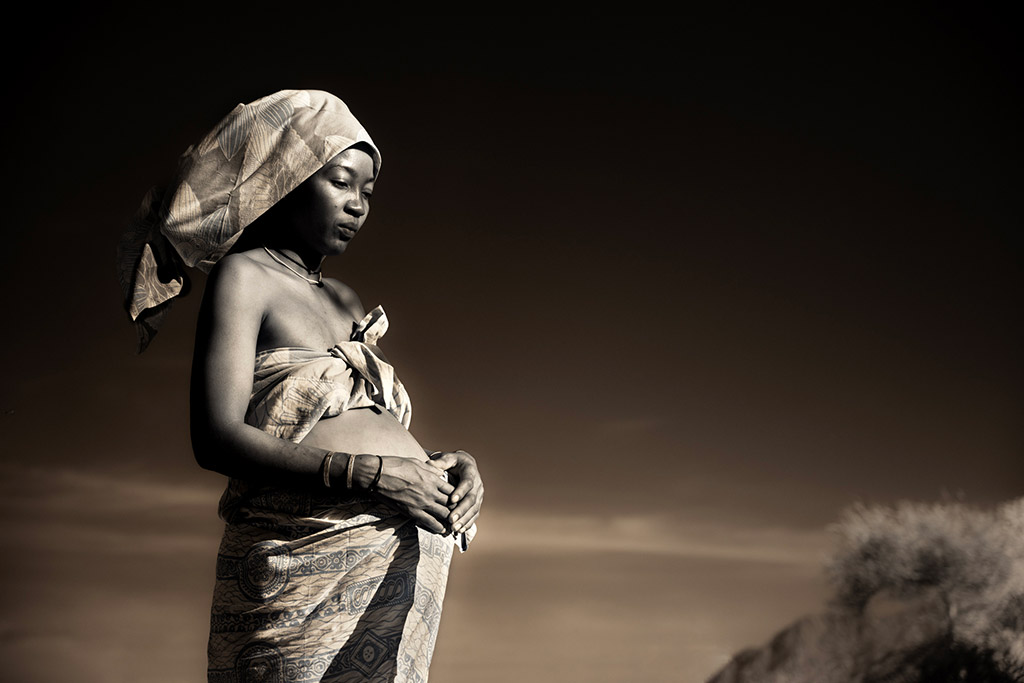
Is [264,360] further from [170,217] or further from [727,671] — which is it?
[727,671]

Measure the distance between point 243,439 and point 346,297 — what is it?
42cm

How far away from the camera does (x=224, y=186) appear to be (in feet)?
4.82

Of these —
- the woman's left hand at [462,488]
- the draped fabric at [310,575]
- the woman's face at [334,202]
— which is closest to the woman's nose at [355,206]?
the woman's face at [334,202]

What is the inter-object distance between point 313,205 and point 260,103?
0.18 meters

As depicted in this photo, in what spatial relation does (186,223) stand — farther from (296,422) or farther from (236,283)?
(296,422)

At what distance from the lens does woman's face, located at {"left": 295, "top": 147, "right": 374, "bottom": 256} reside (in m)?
1.49

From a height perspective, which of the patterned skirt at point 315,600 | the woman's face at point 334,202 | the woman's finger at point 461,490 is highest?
the woman's face at point 334,202

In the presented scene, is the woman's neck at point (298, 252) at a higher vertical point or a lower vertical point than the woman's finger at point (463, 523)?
higher

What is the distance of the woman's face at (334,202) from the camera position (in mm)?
1491

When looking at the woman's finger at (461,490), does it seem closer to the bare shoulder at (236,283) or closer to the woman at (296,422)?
the woman at (296,422)

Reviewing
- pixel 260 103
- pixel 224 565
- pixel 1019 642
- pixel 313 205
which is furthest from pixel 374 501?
pixel 1019 642

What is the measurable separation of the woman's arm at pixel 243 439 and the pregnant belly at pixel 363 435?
68 mm

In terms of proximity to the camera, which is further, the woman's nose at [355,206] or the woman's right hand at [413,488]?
the woman's nose at [355,206]

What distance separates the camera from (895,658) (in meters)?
3.30
